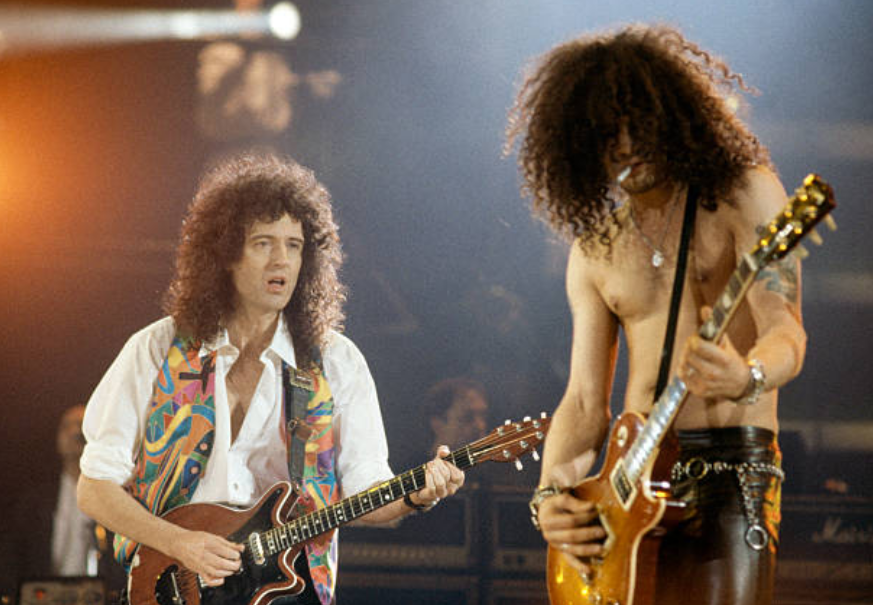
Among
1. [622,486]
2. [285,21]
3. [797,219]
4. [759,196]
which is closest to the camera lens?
[797,219]

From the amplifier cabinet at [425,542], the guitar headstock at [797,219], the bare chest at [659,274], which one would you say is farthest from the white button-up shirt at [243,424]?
the guitar headstock at [797,219]

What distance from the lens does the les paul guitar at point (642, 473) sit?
1874 mm

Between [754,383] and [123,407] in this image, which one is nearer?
[754,383]

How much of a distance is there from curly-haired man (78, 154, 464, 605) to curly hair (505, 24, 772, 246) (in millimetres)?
1350

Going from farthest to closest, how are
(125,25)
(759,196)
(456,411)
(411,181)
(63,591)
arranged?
(125,25)
(411,181)
(456,411)
(63,591)
(759,196)

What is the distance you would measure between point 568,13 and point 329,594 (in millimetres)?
3148

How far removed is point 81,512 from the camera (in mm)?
4383

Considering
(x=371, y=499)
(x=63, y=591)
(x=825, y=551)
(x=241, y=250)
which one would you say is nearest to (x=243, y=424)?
(x=371, y=499)

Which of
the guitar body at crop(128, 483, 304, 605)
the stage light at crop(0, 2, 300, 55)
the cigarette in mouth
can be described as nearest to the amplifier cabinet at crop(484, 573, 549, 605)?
the guitar body at crop(128, 483, 304, 605)

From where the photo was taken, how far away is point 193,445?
387 cm

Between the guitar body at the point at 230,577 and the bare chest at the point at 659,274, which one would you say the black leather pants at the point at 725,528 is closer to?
the bare chest at the point at 659,274

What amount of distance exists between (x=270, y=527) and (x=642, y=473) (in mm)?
2035

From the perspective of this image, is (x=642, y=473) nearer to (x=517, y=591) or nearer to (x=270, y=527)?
(x=270, y=527)

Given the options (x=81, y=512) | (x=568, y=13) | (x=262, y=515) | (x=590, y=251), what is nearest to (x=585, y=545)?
(x=590, y=251)
